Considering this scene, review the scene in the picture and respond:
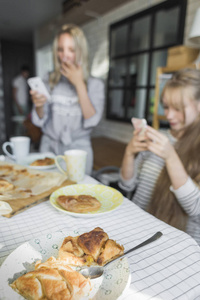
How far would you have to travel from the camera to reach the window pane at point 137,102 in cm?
264

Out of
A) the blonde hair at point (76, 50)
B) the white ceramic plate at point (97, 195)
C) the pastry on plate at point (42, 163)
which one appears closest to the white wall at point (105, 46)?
the blonde hair at point (76, 50)

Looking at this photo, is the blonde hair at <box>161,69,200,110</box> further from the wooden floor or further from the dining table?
the wooden floor

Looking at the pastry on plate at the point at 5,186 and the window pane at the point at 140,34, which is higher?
the window pane at the point at 140,34

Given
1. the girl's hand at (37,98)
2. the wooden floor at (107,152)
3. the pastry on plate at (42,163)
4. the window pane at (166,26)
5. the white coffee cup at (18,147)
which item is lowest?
the wooden floor at (107,152)

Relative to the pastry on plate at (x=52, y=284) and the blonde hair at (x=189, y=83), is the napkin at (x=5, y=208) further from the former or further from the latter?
the blonde hair at (x=189, y=83)

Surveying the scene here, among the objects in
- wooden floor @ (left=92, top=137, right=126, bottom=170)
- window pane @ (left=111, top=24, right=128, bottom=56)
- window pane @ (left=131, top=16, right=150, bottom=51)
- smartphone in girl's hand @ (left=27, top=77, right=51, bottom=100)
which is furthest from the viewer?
window pane @ (left=111, top=24, right=128, bottom=56)

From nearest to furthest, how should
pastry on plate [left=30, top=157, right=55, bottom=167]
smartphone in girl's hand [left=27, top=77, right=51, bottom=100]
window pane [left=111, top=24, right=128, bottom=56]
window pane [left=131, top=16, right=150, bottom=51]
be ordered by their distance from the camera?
pastry on plate [left=30, top=157, right=55, bottom=167]
smartphone in girl's hand [left=27, top=77, right=51, bottom=100]
window pane [left=131, top=16, right=150, bottom=51]
window pane [left=111, top=24, right=128, bottom=56]

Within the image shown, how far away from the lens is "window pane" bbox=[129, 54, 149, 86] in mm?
2576

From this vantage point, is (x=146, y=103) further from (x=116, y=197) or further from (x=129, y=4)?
(x=116, y=197)

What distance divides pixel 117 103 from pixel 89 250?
2774 millimetres

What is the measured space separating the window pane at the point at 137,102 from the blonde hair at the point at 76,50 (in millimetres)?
1347

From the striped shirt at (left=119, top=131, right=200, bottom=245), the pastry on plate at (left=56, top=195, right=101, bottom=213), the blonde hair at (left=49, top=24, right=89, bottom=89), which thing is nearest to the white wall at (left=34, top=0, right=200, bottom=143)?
the blonde hair at (left=49, top=24, right=89, bottom=89)

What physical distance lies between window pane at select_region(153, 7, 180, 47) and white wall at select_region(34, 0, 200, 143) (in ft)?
0.97

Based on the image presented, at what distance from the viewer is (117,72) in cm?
300
